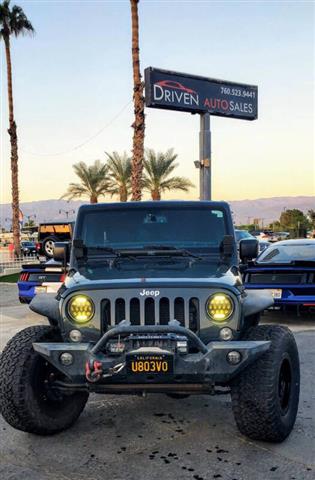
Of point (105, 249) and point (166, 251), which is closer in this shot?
point (166, 251)

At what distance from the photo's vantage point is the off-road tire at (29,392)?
4.00 metres

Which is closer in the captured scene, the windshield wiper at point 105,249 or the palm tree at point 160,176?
the windshield wiper at point 105,249

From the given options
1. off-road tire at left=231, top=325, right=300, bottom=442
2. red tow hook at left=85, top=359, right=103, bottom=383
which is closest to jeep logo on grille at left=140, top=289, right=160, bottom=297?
red tow hook at left=85, top=359, right=103, bottom=383

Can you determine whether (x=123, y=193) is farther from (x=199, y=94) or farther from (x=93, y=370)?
(x=93, y=370)

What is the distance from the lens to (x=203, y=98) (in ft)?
79.5

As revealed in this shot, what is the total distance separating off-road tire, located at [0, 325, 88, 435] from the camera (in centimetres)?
400

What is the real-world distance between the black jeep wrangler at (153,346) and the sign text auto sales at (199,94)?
1815cm

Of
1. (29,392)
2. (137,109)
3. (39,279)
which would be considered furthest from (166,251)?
(137,109)

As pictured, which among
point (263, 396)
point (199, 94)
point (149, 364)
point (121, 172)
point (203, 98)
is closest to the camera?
point (149, 364)

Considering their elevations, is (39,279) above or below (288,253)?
below

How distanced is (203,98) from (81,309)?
21.4 m

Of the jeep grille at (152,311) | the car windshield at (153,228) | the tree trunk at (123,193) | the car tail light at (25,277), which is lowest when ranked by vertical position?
the car tail light at (25,277)

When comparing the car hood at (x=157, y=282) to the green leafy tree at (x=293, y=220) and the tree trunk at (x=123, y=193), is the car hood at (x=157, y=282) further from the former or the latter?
the green leafy tree at (x=293, y=220)

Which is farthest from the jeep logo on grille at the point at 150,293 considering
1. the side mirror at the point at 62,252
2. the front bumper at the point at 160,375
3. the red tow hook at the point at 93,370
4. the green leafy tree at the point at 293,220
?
the green leafy tree at the point at 293,220
